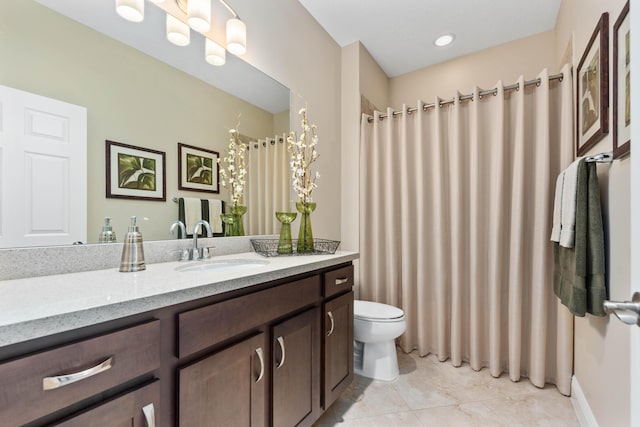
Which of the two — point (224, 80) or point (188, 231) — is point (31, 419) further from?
point (224, 80)

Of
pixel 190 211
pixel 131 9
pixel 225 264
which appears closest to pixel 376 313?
pixel 225 264

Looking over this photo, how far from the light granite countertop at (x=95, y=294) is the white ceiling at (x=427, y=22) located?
6.56 ft

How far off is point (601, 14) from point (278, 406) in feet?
6.95

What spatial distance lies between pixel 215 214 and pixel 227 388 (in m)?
0.88

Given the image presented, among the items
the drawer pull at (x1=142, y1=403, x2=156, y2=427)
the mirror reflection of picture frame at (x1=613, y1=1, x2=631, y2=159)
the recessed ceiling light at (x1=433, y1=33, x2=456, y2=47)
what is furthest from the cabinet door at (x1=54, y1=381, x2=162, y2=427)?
the recessed ceiling light at (x1=433, y1=33, x2=456, y2=47)

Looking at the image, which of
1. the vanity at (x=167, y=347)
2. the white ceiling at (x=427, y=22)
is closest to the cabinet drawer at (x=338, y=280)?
the vanity at (x=167, y=347)

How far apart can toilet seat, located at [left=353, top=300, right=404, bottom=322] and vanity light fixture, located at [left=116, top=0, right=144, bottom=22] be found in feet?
6.23

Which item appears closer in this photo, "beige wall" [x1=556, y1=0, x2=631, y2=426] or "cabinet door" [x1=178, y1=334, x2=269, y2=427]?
"cabinet door" [x1=178, y1=334, x2=269, y2=427]

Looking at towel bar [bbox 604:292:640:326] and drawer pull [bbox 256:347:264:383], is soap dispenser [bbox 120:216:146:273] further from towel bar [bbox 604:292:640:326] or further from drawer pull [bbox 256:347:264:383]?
towel bar [bbox 604:292:640:326]

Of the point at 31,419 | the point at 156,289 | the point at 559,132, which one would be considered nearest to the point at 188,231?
the point at 156,289

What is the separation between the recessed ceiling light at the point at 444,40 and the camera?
2.46 m

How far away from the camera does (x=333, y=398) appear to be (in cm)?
154

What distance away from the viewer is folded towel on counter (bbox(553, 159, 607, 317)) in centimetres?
132

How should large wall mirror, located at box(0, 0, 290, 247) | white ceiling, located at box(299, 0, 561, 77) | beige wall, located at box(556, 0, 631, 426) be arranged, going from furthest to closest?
white ceiling, located at box(299, 0, 561, 77) < beige wall, located at box(556, 0, 631, 426) < large wall mirror, located at box(0, 0, 290, 247)
